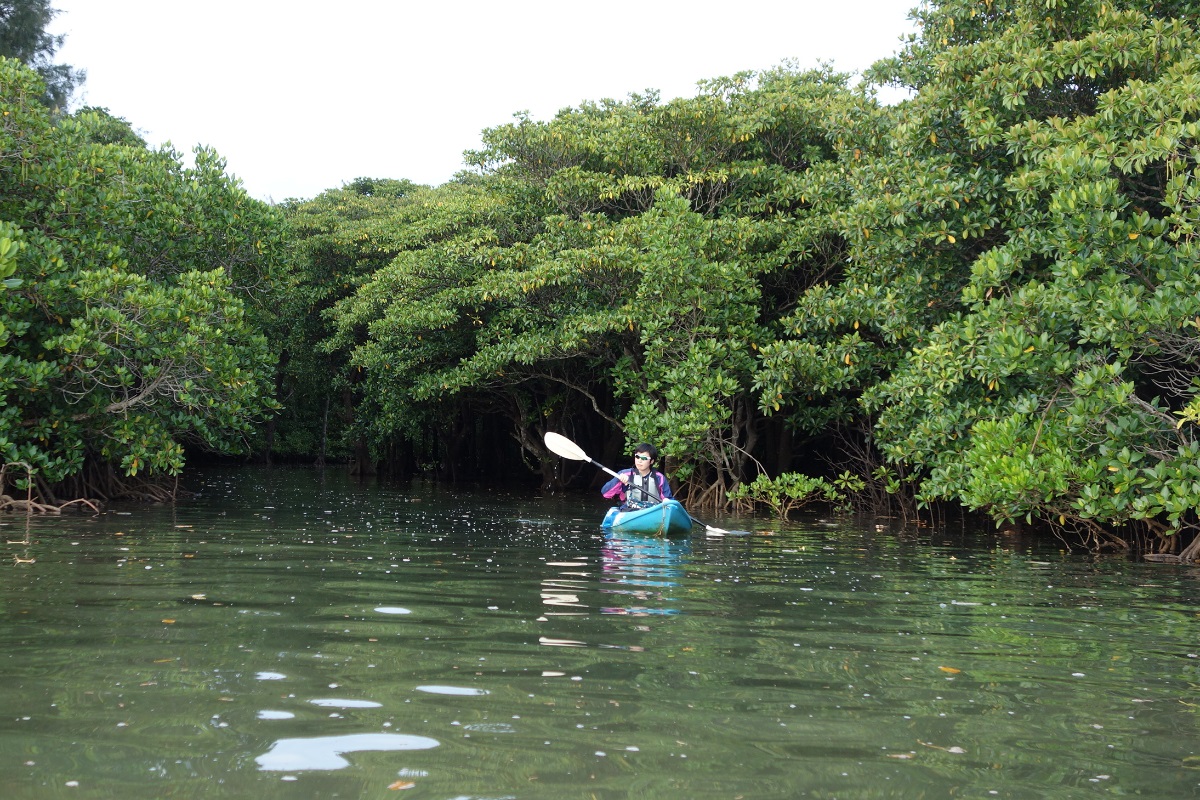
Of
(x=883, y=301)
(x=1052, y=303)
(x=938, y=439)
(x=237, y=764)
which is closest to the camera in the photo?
(x=237, y=764)

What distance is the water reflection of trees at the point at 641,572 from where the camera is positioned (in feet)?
25.5

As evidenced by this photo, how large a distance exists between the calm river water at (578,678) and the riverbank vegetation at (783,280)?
3.25 m

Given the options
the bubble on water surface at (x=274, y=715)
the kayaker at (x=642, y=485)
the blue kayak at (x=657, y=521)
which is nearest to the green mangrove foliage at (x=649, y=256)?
the kayaker at (x=642, y=485)

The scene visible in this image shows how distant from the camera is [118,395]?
17.1m

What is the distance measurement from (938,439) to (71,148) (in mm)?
13659

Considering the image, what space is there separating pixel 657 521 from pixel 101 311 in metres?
8.34

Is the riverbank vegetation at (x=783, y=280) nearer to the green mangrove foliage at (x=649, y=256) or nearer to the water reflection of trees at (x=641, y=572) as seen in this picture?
the green mangrove foliage at (x=649, y=256)

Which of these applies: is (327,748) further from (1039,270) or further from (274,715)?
(1039,270)

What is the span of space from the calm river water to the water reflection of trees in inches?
2.3

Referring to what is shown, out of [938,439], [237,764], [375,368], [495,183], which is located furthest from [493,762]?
[375,368]

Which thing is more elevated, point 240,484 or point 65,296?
point 65,296

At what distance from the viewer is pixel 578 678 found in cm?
528

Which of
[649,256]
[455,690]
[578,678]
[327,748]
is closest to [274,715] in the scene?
[327,748]

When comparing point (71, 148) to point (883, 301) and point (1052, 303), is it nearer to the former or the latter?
point (883, 301)
